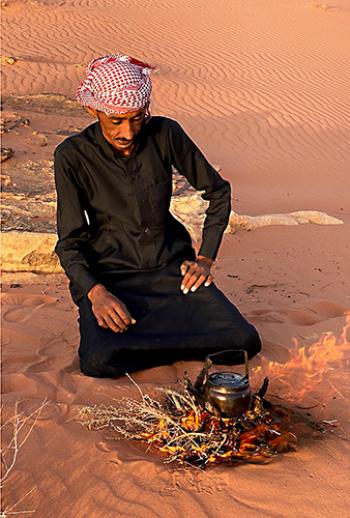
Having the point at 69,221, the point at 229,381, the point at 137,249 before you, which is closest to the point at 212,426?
the point at 229,381

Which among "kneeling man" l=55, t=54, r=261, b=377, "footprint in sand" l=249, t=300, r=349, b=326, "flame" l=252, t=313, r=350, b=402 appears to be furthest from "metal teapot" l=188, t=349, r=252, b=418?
→ "footprint in sand" l=249, t=300, r=349, b=326

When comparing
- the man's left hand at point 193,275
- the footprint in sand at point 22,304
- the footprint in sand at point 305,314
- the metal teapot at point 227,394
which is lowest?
the footprint in sand at point 22,304

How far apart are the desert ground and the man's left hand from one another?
0.43 metres

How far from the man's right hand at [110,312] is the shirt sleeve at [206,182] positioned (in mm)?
652

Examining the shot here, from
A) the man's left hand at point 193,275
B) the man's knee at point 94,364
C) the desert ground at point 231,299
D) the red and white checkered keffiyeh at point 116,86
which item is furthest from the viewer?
the man's left hand at point 193,275

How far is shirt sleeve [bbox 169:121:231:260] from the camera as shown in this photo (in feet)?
12.3

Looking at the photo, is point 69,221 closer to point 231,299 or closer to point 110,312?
point 110,312

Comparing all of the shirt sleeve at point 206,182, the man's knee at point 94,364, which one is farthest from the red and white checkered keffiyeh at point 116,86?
the man's knee at point 94,364

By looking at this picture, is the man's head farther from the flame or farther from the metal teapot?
the flame

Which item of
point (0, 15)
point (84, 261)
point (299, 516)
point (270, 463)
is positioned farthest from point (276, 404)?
point (0, 15)

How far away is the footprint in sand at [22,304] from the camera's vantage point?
14.9 feet

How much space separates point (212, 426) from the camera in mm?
2727

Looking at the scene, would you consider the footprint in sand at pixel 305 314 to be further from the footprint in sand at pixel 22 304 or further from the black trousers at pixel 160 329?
the footprint in sand at pixel 22 304

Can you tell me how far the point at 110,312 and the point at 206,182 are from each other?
99cm
